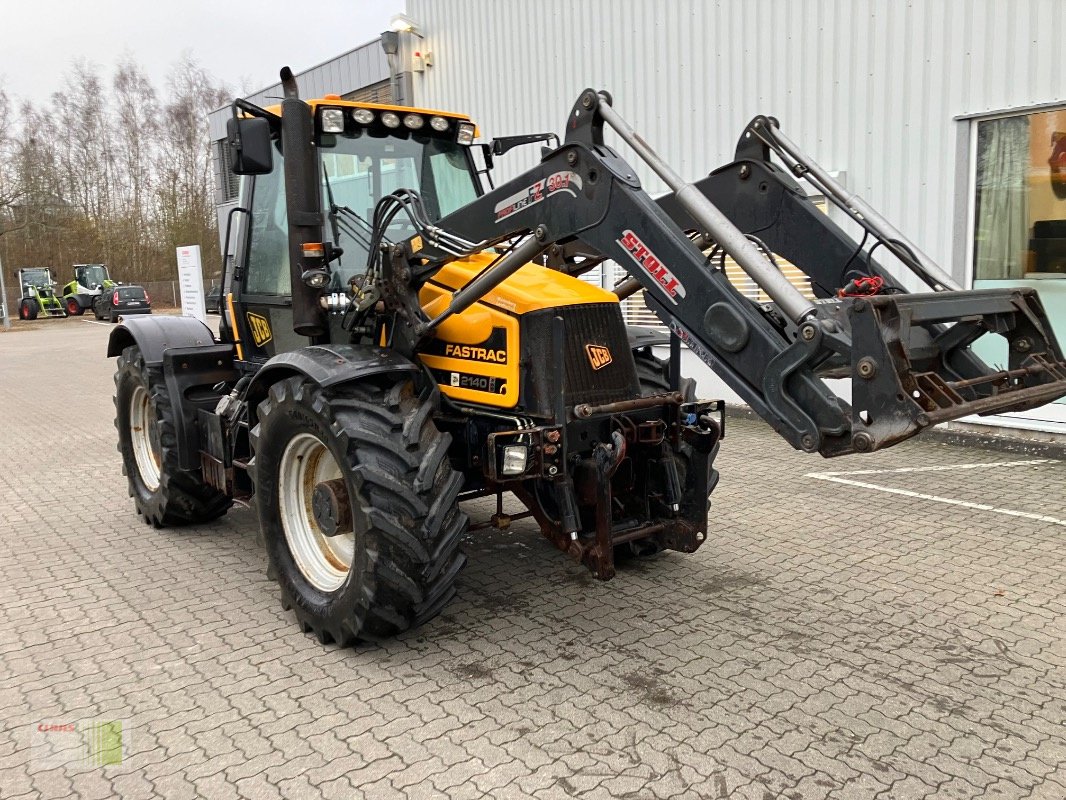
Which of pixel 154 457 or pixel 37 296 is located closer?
pixel 154 457

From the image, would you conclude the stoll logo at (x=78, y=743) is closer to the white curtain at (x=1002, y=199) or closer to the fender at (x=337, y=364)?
the fender at (x=337, y=364)

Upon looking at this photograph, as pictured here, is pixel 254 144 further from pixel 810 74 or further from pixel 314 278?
pixel 810 74

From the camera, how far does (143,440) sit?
6410 mm

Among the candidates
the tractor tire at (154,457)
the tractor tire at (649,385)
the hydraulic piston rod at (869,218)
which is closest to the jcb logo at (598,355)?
the tractor tire at (649,385)

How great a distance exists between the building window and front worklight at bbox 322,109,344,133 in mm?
6207

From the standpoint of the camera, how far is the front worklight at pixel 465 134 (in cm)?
527

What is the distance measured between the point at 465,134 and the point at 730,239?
98.5 inches

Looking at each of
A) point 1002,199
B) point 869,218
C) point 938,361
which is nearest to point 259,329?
point 869,218

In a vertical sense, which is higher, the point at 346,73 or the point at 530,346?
the point at 346,73

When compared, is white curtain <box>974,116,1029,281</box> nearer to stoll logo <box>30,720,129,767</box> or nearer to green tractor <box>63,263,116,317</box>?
stoll logo <box>30,720,129,767</box>

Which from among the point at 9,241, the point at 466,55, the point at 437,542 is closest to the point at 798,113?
the point at 466,55

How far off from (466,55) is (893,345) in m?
11.3

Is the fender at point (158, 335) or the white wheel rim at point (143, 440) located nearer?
the fender at point (158, 335)

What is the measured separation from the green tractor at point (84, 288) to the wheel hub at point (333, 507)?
1458 inches
